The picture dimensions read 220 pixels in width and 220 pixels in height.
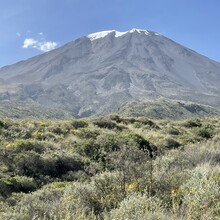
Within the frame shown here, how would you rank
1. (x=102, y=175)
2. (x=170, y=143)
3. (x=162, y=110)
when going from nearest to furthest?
(x=102, y=175) → (x=170, y=143) → (x=162, y=110)

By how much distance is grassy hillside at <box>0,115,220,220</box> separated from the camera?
613 centimetres

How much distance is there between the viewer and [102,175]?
8.32 meters

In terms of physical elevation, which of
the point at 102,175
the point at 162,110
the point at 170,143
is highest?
the point at 102,175

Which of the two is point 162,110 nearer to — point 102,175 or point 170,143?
point 170,143

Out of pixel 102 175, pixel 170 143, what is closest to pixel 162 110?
pixel 170 143

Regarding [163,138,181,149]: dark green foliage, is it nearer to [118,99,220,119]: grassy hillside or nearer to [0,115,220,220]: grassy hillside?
[0,115,220,220]: grassy hillside

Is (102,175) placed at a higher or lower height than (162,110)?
higher

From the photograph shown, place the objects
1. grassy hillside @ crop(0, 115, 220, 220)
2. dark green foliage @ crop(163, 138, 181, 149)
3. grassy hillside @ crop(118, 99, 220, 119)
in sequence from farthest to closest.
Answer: grassy hillside @ crop(118, 99, 220, 119) → dark green foliage @ crop(163, 138, 181, 149) → grassy hillside @ crop(0, 115, 220, 220)

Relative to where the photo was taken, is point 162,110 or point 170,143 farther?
point 162,110

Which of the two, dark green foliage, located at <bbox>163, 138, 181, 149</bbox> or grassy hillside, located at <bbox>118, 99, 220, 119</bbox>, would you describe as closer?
dark green foliage, located at <bbox>163, 138, 181, 149</bbox>

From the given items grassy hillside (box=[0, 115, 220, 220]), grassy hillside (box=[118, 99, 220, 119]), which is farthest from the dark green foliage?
grassy hillside (box=[118, 99, 220, 119])

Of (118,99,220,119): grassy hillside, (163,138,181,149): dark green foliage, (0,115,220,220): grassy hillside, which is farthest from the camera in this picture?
(118,99,220,119): grassy hillside

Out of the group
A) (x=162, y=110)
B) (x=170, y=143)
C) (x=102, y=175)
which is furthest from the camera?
(x=162, y=110)

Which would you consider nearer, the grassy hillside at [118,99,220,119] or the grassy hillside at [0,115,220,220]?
the grassy hillside at [0,115,220,220]
